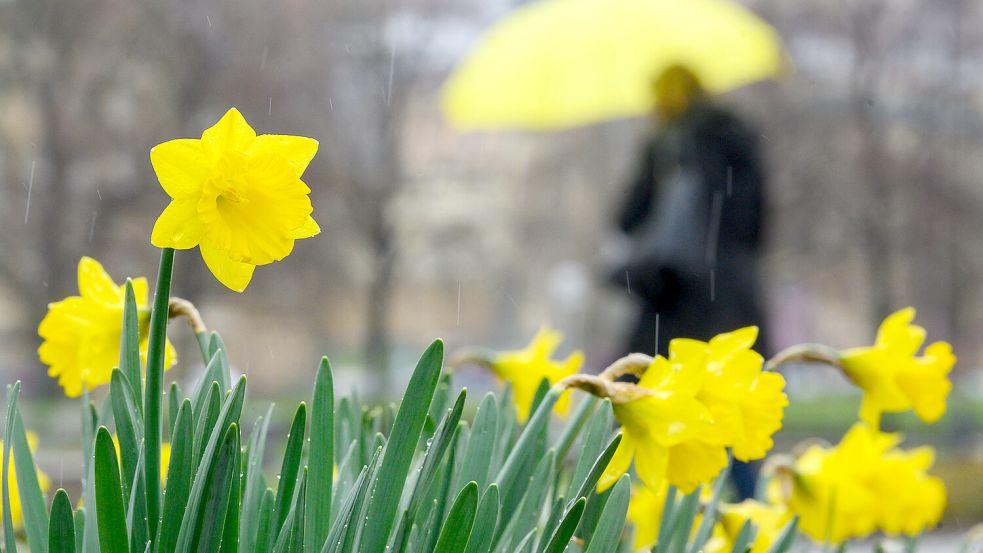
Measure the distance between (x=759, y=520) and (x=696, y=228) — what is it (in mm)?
2075

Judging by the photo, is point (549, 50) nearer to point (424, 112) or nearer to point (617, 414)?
point (617, 414)

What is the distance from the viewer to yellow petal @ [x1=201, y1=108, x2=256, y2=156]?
70 centimetres

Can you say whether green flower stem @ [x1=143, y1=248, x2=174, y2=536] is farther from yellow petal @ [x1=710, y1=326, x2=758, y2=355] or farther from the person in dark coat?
the person in dark coat

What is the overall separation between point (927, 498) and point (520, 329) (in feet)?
34.1

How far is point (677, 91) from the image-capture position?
11.4 feet

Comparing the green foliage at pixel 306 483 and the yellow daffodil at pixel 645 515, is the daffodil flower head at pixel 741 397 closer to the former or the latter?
the green foliage at pixel 306 483

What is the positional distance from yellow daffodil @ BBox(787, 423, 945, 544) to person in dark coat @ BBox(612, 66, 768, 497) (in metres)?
1.90

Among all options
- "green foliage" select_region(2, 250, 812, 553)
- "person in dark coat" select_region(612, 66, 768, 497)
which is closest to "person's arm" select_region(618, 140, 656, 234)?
"person in dark coat" select_region(612, 66, 768, 497)

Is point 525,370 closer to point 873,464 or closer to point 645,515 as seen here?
point 645,515

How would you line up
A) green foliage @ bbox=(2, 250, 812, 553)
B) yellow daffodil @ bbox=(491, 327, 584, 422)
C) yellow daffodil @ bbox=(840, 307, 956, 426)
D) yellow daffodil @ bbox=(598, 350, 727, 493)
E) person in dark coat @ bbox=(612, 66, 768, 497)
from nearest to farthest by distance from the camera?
green foliage @ bbox=(2, 250, 812, 553), yellow daffodil @ bbox=(598, 350, 727, 493), yellow daffodil @ bbox=(840, 307, 956, 426), yellow daffodil @ bbox=(491, 327, 584, 422), person in dark coat @ bbox=(612, 66, 768, 497)

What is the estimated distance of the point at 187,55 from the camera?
8289 millimetres

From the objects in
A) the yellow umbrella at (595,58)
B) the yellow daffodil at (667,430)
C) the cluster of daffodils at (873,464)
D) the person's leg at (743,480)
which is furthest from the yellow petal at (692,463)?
the yellow umbrella at (595,58)

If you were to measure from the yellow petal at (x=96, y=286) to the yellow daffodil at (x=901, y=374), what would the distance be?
0.67 meters

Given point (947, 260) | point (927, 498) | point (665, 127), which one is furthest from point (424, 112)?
point (927, 498)
